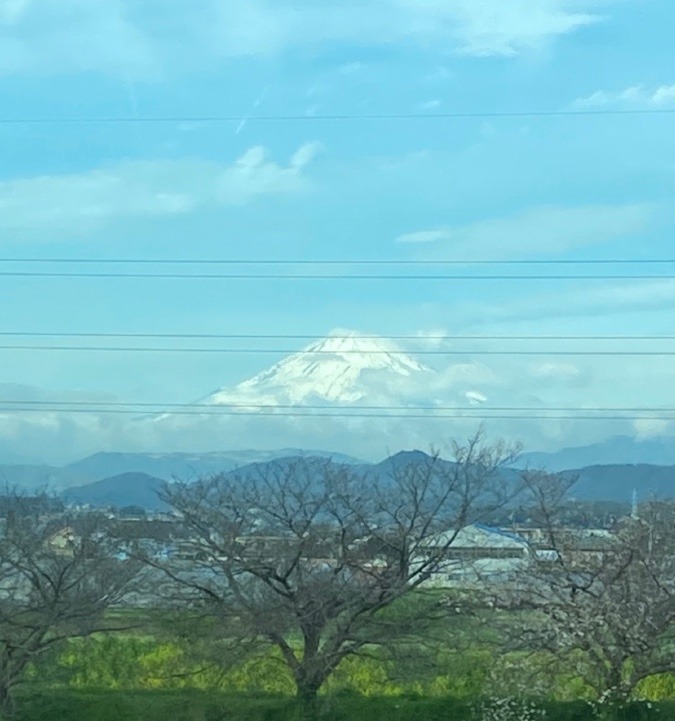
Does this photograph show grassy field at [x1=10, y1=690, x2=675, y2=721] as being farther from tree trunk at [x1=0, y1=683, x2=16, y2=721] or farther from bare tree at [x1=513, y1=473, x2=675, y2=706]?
bare tree at [x1=513, y1=473, x2=675, y2=706]

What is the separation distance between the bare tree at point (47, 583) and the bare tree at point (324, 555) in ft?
3.03

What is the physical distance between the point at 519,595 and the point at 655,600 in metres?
2.12

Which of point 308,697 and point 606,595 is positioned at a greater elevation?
point 606,595

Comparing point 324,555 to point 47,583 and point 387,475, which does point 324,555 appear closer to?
point 387,475

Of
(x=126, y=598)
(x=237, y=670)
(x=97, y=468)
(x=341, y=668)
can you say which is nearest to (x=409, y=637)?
(x=341, y=668)

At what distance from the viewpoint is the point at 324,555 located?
20.1 metres

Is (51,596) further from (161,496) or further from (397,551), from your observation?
(397,551)

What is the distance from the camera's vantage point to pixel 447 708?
1955 cm

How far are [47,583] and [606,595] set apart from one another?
866 centimetres

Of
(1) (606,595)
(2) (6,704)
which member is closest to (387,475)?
(1) (606,595)

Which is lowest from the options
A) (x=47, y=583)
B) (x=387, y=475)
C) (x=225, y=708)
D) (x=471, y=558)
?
(x=225, y=708)

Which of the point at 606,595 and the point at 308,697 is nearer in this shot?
the point at 606,595

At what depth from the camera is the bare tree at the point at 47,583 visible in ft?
63.7

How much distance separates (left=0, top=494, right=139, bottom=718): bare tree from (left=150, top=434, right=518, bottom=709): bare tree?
924mm
